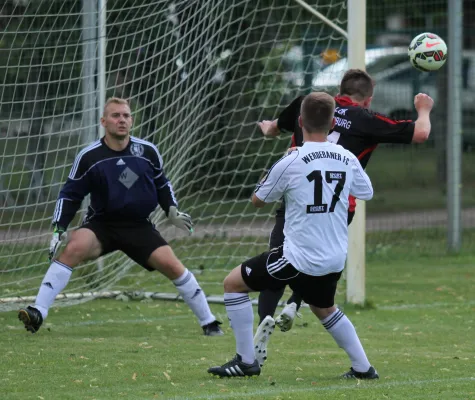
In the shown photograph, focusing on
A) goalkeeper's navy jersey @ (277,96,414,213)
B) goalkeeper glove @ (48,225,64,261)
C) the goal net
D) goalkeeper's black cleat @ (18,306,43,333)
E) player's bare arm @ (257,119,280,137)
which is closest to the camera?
goalkeeper's navy jersey @ (277,96,414,213)

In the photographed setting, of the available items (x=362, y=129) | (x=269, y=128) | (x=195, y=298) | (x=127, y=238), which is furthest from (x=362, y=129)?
(x=127, y=238)

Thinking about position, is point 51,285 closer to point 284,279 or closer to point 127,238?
point 127,238

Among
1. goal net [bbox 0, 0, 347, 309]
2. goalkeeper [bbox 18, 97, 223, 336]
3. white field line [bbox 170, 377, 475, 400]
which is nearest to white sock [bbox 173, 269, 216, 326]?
goalkeeper [bbox 18, 97, 223, 336]

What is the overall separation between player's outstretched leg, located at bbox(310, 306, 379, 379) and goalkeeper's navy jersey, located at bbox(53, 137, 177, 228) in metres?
2.53

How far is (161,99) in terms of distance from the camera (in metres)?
10.4

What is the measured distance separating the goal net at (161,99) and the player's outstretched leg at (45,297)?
1.00 m

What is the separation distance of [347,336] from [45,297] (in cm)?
280

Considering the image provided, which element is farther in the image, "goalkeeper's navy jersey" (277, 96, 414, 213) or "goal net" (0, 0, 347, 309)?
"goal net" (0, 0, 347, 309)

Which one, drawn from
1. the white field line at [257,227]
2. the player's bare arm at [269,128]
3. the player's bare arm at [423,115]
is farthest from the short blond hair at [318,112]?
the white field line at [257,227]

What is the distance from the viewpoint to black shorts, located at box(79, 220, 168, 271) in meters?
8.38

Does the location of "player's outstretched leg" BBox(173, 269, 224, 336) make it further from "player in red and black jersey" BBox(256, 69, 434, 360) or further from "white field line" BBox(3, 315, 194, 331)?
"player in red and black jersey" BBox(256, 69, 434, 360)

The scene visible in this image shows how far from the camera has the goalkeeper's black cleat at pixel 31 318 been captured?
786cm

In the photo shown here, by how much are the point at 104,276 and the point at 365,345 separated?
3360 millimetres

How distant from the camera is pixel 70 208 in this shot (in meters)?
8.29
